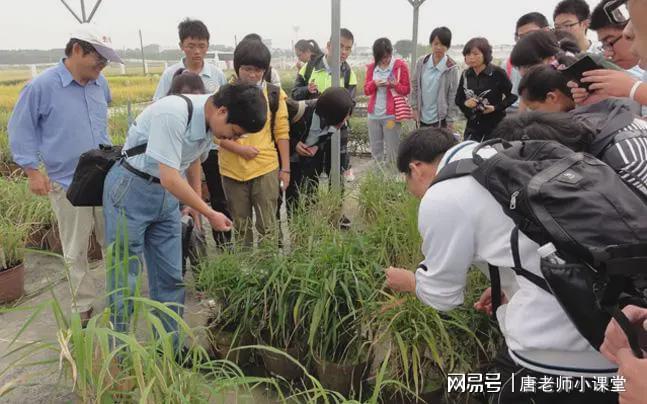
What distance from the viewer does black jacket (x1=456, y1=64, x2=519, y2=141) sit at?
401cm

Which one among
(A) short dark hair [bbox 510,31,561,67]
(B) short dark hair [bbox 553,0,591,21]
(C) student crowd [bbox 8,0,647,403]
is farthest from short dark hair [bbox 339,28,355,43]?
(A) short dark hair [bbox 510,31,561,67]

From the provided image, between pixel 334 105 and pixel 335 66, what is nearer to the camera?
pixel 334 105

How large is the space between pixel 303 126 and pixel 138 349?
2319 millimetres

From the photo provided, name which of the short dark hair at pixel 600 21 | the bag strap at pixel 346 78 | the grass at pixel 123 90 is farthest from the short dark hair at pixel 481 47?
the grass at pixel 123 90

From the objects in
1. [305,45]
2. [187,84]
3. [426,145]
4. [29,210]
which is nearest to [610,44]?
[426,145]

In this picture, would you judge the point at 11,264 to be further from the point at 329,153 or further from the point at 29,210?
the point at 329,153

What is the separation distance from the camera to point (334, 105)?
9.54ft

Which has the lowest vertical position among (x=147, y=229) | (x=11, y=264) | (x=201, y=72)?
(x=11, y=264)

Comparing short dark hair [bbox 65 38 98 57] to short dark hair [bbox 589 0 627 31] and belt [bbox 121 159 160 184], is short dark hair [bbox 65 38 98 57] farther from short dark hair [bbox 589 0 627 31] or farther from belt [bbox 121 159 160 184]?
short dark hair [bbox 589 0 627 31]

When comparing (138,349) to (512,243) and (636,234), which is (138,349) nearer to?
(512,243)

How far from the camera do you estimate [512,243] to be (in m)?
1.19

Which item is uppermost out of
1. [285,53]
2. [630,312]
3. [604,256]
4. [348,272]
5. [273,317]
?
[285,53]

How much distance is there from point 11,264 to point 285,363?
2.03 metres

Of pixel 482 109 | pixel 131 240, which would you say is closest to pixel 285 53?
pixel 482 109
